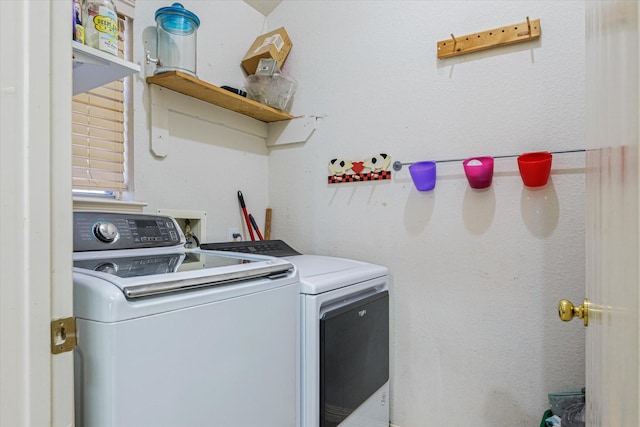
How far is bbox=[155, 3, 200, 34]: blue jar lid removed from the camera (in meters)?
1.58

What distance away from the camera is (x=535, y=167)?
1492 mm

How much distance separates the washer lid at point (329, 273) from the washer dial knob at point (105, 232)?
639 millimetres

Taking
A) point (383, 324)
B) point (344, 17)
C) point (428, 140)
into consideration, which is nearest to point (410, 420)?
point (383, 324)

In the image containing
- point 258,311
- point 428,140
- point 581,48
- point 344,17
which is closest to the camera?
point 258,311

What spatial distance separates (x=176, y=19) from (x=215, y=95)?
0.36 meters

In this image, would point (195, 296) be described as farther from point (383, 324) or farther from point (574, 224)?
point (574, 224)

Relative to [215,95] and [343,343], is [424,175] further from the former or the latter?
[215,95]

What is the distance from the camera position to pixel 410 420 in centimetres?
185

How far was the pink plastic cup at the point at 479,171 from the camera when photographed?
161cm

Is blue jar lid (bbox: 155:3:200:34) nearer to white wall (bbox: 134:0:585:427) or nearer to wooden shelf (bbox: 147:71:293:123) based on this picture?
white wall (bbox: 134:0:585:427)

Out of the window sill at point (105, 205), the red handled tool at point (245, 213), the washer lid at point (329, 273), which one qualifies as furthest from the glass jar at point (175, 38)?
the washer lid at point (329, 273)

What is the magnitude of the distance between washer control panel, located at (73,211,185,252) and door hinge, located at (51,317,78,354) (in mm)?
564

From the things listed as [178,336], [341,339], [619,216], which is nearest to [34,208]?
[178,336]

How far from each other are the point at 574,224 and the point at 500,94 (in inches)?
Result: 25.7
